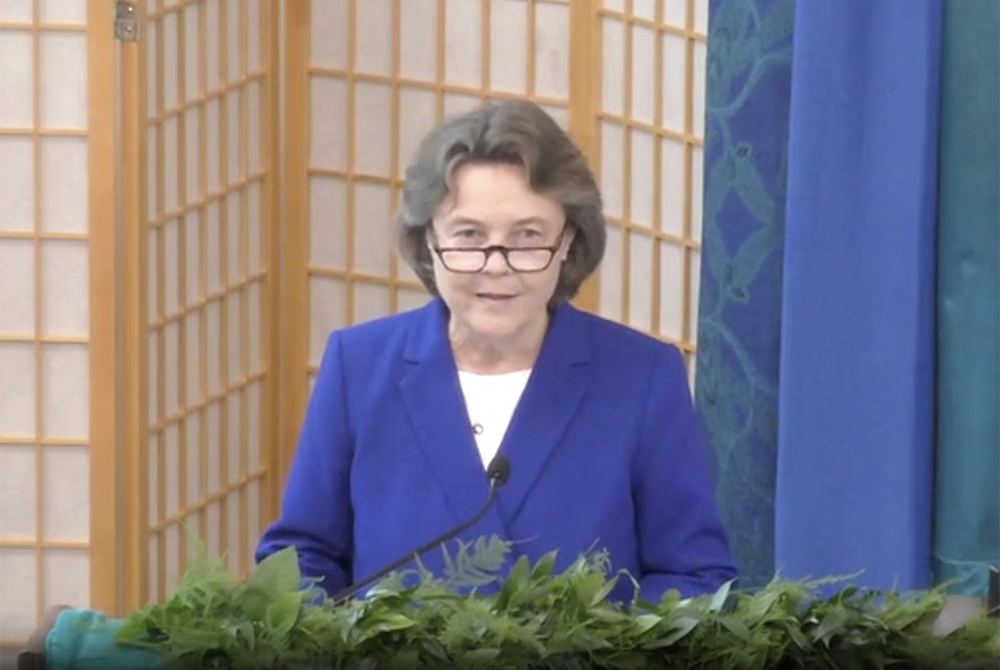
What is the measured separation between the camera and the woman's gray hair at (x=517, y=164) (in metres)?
2.49

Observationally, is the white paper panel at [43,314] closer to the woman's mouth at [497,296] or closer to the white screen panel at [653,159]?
the white screen panel at [653,159]

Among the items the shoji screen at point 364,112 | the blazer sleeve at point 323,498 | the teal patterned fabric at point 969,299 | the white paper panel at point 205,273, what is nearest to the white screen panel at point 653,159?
the shoji screen at point 364,112

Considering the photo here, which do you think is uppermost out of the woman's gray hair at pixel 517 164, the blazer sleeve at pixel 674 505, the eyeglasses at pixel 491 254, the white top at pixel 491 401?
the woman's gray hair at pixel 517 164

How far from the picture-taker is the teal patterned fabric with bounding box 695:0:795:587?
10.0 ft

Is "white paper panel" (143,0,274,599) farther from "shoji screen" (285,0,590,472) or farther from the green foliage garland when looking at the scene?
the green foliage garland

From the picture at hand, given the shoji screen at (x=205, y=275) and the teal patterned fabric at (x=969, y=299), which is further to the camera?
the shoji screen at (x=205, y=275)

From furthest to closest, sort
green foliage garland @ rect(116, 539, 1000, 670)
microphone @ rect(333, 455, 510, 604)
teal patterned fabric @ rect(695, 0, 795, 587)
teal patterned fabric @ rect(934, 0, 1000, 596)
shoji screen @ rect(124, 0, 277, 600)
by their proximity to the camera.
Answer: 1. shoji screen @ rect(124, 0, 277, 600)
2. teal patterned fabric @ rect(695, 0, 795, 587)
3. teal patterned fabric @ rect(934, 0, 1000, 596)
4. microphone @ rect(333, 455, 510, 604)
5. green foliage garland @ rect(116, 539, 1000, 670)

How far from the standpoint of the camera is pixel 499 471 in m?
2.37

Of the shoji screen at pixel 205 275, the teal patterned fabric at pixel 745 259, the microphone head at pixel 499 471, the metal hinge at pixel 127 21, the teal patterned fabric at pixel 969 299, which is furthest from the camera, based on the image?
the shoji screen at pixel 205 275

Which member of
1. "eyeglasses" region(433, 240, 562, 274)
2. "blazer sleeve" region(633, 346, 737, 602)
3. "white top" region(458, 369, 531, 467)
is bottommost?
"blazer sleeve" region(633, 346, 737, 602)

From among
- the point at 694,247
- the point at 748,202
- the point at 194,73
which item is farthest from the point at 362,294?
the point at 748,202

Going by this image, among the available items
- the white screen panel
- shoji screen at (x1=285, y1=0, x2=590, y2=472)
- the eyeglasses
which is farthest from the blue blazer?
shoji screen at (x1=285, y1=0, x2=590, y2=472)

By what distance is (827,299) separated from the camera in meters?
3.00

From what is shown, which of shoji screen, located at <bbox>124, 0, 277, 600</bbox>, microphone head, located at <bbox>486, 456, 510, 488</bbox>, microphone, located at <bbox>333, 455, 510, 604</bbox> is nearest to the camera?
microphone, located at <bbox>333, 455, 510, 604</bbox>
